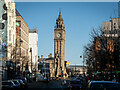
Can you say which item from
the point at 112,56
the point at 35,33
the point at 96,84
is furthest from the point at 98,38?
the point at 35,33

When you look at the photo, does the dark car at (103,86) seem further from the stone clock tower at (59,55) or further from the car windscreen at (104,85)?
the stone clock tower at (59,55)

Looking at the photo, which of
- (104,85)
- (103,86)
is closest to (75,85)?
(104,85)

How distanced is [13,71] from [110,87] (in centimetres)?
6284

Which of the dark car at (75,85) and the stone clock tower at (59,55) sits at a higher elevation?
the stone clock tower at (59,55)

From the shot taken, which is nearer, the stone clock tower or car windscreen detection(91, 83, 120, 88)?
car windscreen detection(91, 83, 120, 88)

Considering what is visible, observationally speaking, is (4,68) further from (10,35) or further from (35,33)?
(35,33)

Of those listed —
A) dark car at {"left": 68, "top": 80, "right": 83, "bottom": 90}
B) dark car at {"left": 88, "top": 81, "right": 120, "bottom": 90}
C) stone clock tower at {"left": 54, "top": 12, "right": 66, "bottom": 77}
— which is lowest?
dark car at {"left": 68, "top": 80, "right": 83, "bottom": 90}

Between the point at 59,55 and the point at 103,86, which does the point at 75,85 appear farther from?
the point at 59,55

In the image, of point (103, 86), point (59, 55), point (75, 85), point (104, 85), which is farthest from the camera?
point (59, 55)

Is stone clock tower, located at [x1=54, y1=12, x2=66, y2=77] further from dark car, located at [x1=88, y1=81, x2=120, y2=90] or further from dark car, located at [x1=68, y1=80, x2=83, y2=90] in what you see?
dark car, located at [x1=88, y1=81, x2=120, y2=90]

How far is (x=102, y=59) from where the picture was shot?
56.6m

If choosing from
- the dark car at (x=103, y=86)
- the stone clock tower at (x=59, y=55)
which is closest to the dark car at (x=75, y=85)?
the dark car at (x=103, y=86)

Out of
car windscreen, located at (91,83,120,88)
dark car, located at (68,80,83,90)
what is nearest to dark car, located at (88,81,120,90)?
car windscreen, located at (91,83,120,88)

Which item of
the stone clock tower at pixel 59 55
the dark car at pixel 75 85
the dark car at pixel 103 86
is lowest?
the dark car at pixel 75 85
